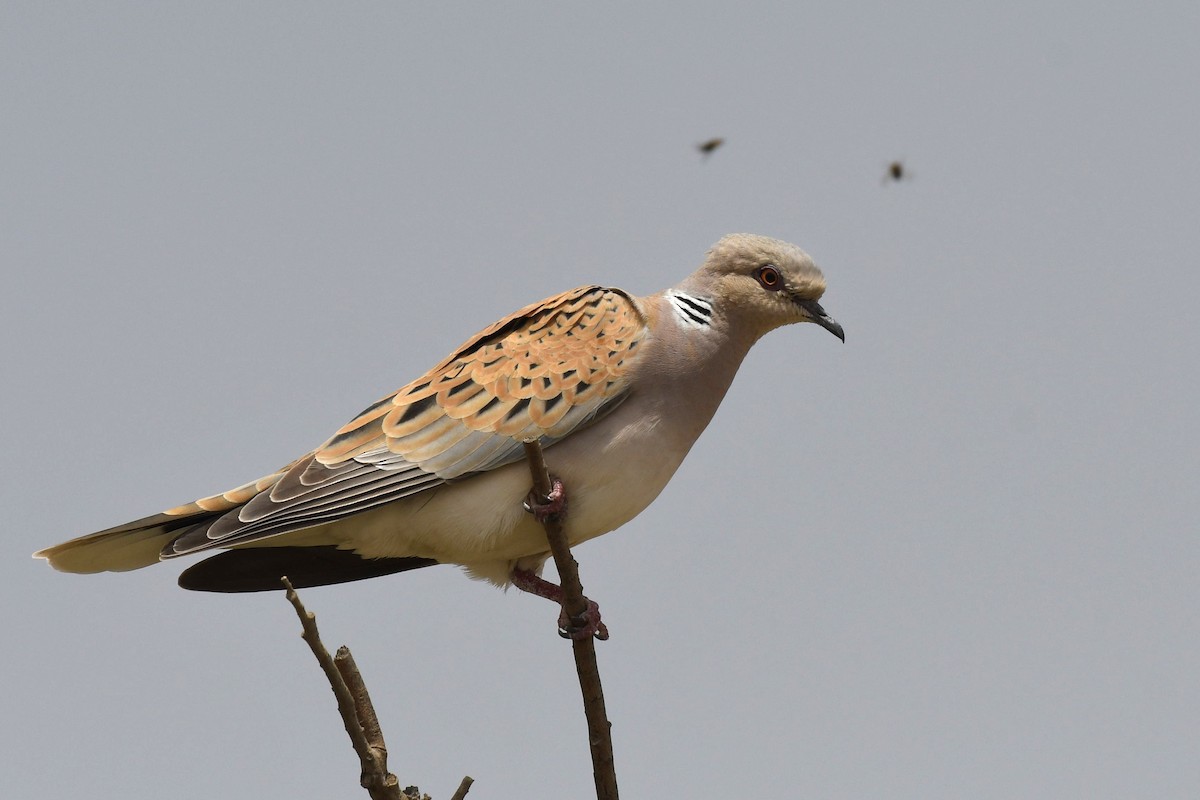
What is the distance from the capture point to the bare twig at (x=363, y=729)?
4.22m

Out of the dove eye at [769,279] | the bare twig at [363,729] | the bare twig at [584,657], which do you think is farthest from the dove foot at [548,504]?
the dove eye at [769,279]

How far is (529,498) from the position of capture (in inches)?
207

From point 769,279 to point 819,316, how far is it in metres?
0.28

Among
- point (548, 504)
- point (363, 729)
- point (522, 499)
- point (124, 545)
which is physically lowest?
point (363, 729)

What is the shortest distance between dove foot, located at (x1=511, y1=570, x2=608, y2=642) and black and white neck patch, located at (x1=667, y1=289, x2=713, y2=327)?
1279 mm

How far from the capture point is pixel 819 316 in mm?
6027

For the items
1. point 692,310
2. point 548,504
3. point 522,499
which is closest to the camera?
point 548,504

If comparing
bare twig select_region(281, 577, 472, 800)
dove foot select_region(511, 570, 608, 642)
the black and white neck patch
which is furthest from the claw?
the black and white neck patch

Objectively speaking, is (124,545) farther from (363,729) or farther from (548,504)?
(548,504)

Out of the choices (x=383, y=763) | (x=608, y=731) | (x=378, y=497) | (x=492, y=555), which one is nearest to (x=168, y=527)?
(x=378, y=497)

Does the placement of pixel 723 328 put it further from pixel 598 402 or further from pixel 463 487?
pixel 463 487

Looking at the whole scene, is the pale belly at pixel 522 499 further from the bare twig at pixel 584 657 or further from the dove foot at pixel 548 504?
the bare twig at pixel 584 657

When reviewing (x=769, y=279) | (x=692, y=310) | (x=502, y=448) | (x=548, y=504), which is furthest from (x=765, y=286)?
(x=548, y=504)

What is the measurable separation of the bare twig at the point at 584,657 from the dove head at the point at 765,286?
144 cm
